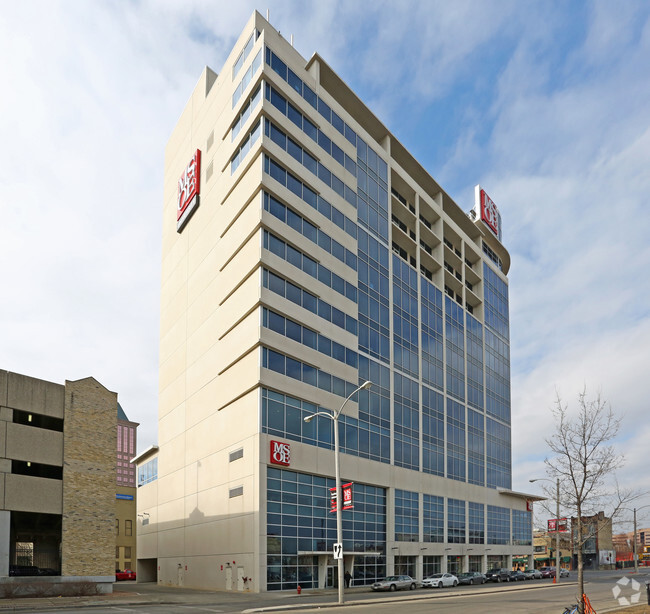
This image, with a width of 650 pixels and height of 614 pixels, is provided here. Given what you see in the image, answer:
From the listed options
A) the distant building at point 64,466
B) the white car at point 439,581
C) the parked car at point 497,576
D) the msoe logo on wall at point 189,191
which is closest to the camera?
the distant building at point 64,466

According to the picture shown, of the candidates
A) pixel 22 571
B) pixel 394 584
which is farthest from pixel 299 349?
pixel 22 571

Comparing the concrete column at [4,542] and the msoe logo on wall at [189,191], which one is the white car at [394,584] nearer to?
the concrete column at [4,542]

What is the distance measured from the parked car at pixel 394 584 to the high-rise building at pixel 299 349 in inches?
157

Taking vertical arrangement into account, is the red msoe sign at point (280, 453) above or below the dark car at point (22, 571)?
above

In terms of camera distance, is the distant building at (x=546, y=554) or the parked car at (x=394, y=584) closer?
the parked car at (x=394, y=584)

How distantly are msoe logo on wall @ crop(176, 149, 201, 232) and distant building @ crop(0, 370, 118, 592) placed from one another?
23.7 m

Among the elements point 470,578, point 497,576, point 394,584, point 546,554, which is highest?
point 394,584

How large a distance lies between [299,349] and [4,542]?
2320cm

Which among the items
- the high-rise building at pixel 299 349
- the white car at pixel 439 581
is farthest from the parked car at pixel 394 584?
the high-rise building at pixel 299 349

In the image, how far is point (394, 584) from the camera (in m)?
47.8

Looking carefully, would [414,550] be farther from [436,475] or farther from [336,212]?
[336,212]

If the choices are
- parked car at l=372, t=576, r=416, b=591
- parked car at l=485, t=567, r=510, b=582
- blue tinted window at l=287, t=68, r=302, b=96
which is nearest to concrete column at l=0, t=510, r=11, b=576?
parked car at l=372, t=576, r=416, b=591

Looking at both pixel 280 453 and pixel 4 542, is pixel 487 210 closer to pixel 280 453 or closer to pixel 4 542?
pixel 280 453

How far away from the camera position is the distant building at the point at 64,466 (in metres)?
40.9
